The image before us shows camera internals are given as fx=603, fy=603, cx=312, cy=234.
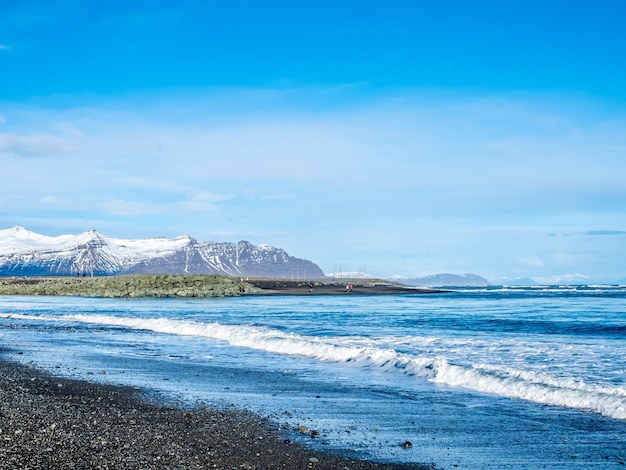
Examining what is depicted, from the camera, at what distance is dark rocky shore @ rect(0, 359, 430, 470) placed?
7484mm

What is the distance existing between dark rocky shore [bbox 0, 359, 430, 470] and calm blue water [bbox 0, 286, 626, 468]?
65 centimetres

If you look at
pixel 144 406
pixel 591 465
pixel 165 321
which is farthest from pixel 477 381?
pixel 165 321

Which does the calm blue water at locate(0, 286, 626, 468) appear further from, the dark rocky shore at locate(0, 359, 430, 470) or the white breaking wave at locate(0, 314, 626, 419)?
the dark rocky shore at locate(0, 359, 430, 470)

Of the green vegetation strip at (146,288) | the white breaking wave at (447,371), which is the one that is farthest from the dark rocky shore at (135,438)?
the green vegetation strip at (146,288)

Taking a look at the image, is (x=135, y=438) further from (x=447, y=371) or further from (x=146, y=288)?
(x=146, y=288)

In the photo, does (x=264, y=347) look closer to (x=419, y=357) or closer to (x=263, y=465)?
(x=419, y=357)

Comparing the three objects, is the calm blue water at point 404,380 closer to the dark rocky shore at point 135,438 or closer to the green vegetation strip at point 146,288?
the dark rocky shore at point 135,438

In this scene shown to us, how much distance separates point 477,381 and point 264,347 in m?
10.4

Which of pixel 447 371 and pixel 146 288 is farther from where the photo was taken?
pixel 146 288

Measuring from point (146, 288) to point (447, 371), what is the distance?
70932 mm

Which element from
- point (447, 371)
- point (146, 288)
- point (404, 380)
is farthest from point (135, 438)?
point (146, 288)

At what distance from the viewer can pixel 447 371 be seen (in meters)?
15.2

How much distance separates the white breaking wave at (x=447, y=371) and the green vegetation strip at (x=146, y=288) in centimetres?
5297

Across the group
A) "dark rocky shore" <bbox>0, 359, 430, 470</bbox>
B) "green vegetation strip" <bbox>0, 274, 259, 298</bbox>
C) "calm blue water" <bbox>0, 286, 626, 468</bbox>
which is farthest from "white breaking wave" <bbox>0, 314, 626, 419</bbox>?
"green vegetation strip" <bbox>0, 274, 259, 298</bbox>
